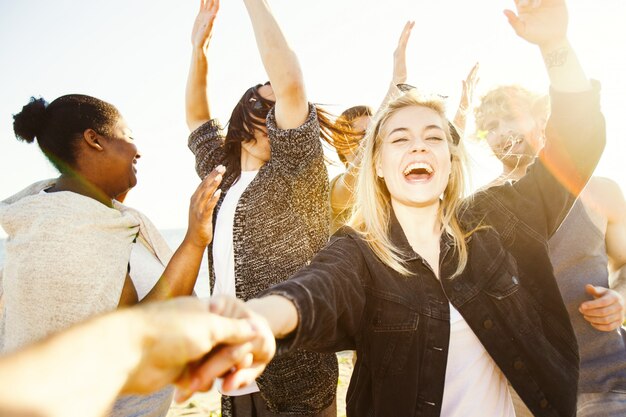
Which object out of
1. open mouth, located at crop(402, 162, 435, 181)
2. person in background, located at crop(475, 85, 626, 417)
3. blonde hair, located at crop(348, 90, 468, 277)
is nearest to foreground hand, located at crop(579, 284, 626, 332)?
person in background, located at crop(475, 85, 626, 417)

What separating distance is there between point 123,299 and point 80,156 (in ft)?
2.90

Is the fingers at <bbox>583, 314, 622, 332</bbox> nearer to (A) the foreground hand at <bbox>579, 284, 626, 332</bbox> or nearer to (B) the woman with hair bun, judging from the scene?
(A) the foreground hand at <bbox>579, 284, 626, 332</bbox>

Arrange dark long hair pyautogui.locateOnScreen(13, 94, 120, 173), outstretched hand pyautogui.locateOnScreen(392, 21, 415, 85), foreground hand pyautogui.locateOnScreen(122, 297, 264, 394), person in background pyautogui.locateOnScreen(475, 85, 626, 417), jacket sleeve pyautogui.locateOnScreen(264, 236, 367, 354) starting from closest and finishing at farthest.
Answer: foreground hand pyautogui.locateOnScreen(122, 297, 264, 394)
jacket sleeve pyautogui.locateOnScreen(264, 236, 367, 354)
dark long hair pyautogui.locateOnScreen(13, 94, 120, 173)
person in background pyautogui.locateOnScreen(475, 85, 626, 417)
outstretched hand pyautogui.locateOnScreen(392, 21, 415, 85)

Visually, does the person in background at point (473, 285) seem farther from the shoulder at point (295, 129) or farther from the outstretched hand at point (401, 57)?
the outstretched hand at point (401, 57)

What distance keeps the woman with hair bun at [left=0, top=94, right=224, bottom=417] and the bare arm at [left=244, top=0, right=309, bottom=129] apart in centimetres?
52

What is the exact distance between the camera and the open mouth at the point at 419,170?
2.15 m

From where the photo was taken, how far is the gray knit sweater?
221 cm

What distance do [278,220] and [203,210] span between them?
41cm

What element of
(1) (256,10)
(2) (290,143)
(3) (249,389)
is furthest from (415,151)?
(3) (249,389)

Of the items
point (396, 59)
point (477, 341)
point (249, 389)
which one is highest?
point (396, 59)

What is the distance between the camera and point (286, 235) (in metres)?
2.35

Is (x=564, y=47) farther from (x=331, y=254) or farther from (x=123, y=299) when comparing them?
(x=123, y=299)

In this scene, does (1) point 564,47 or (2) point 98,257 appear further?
(2) point 98,257

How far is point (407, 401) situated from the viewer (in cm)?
171
